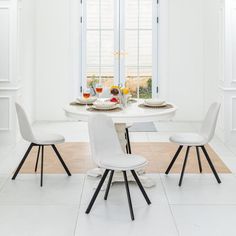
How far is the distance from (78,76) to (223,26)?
2.78m

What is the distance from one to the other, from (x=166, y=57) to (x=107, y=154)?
173 inches

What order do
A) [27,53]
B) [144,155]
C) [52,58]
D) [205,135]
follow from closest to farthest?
[205,135] < [144,155] < [27,53] < [52,58]

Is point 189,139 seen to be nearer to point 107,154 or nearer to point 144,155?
point 107,154

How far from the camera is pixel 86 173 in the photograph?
546cm

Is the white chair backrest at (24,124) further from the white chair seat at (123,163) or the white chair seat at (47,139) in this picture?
the white chair seat at (123,163)

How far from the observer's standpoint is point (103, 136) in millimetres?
4590

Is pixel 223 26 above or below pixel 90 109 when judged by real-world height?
above

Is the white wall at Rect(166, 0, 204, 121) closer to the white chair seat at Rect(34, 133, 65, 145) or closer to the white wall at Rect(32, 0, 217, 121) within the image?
the white wall at Rect(32, 0, 217, 121)

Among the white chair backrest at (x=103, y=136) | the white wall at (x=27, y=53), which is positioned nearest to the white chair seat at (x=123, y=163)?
the white chair backrest at (x=103, y=136)

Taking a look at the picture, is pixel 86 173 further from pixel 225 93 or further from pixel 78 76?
pixel 78 76

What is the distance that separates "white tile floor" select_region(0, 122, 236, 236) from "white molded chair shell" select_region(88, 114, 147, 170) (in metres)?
0.39

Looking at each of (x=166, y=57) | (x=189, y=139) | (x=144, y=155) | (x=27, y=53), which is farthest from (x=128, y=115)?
(x=166, y=57)

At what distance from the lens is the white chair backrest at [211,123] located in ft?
16.5

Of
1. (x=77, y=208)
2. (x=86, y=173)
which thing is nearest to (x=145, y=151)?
(x=86, y=173)
